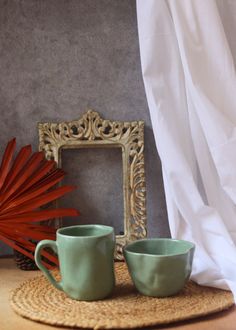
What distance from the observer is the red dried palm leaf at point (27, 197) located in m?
0.78

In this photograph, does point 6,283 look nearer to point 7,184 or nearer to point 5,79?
point 7,184

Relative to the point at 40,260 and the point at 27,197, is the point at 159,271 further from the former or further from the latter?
the point at 27,197

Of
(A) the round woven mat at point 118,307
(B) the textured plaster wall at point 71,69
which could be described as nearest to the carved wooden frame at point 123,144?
(B) the textured plaster wall at point 71,69

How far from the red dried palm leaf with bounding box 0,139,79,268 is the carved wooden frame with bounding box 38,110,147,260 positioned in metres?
0.04

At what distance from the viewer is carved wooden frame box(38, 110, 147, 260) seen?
84 centimetres

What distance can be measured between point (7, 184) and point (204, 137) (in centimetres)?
35

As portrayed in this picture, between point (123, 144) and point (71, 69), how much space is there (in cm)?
18

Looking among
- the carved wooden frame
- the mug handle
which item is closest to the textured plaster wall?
the carved wooden frame

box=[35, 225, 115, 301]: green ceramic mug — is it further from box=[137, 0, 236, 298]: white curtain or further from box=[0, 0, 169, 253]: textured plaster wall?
box=[0, 0, 169, 253]: textured plaster wall

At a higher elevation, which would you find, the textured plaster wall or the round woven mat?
the textured plaster wall

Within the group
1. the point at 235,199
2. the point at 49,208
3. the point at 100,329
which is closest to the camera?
the point at 100,329

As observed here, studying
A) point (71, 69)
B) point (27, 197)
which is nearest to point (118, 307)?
point (27, 197)

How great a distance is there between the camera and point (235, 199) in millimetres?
712

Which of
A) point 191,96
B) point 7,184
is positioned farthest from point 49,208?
point 191,96
